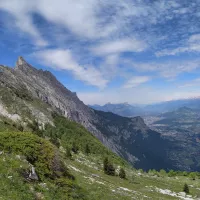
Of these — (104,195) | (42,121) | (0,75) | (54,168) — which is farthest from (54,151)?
(0,75)

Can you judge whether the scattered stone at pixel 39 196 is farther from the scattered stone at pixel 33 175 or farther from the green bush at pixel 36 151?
the green bush at pixel 36 151

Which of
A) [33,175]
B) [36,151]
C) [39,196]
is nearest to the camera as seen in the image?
[39,196]

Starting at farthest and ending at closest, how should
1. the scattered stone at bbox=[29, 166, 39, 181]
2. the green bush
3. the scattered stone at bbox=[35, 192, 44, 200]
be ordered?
the green bush, the scattered stone at bbox=[29, 166, 39, 181], the scattered stone at bbox=[35, 192, 44, 200]

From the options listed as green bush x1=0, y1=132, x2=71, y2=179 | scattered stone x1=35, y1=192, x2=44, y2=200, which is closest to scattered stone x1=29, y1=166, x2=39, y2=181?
green bush x1=0, y1=132, x2=71, y2=179

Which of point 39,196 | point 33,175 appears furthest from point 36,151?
point 39,196

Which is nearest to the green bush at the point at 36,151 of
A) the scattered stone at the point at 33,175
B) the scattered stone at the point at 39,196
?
the scattered stone at the point at 33,175

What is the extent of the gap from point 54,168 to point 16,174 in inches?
233

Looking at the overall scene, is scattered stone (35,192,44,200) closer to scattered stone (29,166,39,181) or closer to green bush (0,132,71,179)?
scattered stone (29,166,39,181)

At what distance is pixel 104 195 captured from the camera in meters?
33.9

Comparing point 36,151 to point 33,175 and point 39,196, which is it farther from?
point 39,196

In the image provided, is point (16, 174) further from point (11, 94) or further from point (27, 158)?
point (11, 94)

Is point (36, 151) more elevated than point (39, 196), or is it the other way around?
point (36, 151)

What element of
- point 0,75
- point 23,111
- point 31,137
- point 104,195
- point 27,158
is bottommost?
point 104,195

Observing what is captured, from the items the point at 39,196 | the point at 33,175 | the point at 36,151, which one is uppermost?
the point at 36,151
